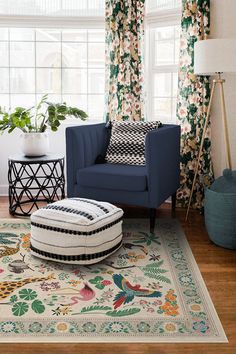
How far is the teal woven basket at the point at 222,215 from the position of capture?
3529 millimetres

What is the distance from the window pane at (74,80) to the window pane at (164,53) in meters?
0.84

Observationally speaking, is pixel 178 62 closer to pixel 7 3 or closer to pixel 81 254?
pixel 7 3

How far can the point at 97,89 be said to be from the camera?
5.48 m

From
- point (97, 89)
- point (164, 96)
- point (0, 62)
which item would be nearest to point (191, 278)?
point (164, 96)

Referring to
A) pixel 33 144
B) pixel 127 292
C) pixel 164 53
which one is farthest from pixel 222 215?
pixel 164 53

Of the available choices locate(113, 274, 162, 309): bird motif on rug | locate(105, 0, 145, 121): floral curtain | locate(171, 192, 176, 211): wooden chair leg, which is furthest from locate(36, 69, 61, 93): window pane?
locate(113, 274, 162, 309): bird motif on rug

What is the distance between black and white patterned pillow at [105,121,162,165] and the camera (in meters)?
4.39

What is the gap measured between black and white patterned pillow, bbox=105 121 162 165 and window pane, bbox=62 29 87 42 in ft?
4.64

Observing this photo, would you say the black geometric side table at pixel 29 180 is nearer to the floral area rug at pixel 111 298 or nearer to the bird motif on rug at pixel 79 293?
the floral area rug at pixel 111 298

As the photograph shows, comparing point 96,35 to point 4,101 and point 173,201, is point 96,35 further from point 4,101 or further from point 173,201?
point 173,201

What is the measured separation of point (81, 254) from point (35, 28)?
10.2ft

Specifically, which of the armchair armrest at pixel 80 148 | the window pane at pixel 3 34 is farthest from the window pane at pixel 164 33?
the window pane at pixel 3 34

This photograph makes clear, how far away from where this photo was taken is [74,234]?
3170 mm

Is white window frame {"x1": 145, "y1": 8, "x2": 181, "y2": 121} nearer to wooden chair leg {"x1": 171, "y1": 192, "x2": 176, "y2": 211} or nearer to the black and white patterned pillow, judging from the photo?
the black and white patterned pillow
